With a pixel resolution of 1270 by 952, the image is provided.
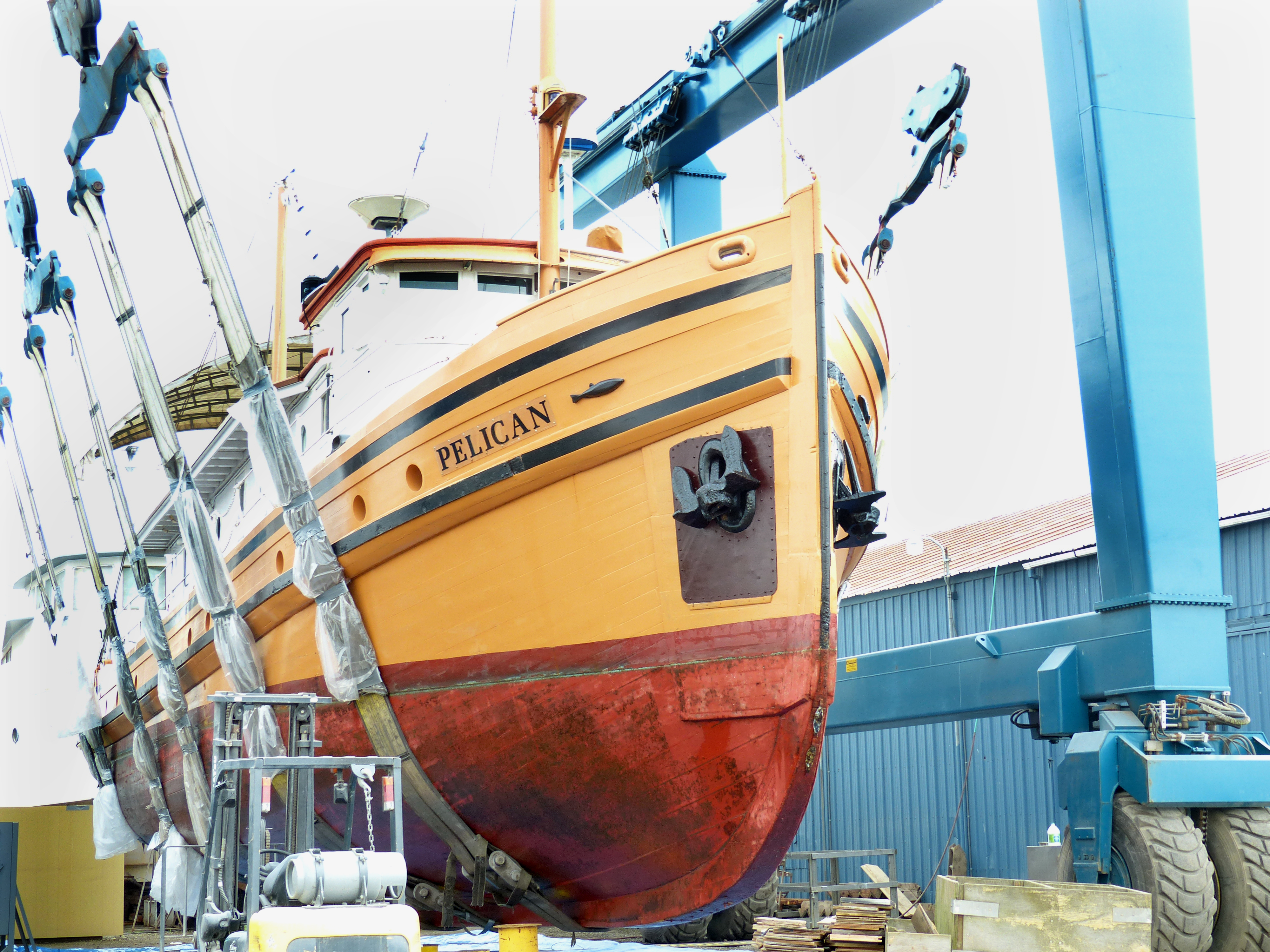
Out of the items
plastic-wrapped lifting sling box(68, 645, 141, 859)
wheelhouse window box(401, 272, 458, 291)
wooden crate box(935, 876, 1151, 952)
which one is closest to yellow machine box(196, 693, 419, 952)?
wooden crate box(935, 876, 1151, 952)

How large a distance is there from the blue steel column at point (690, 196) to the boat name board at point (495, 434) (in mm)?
6770

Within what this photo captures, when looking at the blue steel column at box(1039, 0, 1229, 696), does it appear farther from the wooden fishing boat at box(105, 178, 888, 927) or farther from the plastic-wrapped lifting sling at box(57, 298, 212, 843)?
the plastic-wrapped lifting sling at box(57, 298, 212, 843)

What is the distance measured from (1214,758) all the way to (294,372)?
1537 cm

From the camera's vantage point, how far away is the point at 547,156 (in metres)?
8.68

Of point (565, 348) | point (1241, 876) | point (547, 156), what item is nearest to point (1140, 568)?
point (1241, 876)

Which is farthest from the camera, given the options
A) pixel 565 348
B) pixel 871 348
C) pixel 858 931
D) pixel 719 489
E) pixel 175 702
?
pixel 175 702

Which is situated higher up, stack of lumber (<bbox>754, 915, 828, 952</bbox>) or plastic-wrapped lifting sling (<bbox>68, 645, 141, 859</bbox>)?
plastic-wrapped lifting sling (<bbox>68, 645, 141, 859</bbox>)

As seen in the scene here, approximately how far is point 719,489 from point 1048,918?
3.12 m

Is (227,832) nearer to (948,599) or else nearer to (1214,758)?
(1214,758)

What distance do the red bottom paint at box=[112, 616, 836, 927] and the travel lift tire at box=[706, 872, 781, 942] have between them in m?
3.61

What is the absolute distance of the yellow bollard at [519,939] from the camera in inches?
289

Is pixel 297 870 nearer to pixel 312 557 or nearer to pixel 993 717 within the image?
pixel 312 557

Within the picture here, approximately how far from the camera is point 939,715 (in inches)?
348

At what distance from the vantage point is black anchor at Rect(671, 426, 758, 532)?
6.24 m
